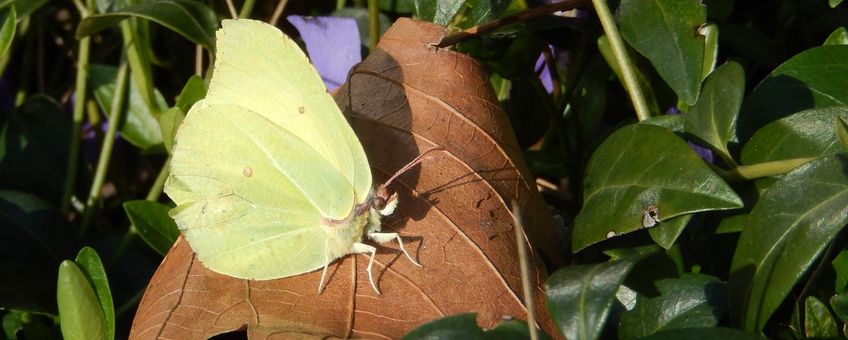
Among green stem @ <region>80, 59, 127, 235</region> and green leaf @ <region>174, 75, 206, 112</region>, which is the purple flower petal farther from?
green stem @ <region>80, 59, 127, 235</region>

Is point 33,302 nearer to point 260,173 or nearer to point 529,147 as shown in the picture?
point 260,173

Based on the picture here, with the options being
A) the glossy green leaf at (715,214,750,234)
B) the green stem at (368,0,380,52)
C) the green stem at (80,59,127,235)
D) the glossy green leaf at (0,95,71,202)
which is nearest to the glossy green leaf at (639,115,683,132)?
the glossy green leaf at (715,214,750,234)

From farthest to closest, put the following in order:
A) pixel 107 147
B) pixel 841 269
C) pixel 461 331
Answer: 1. pixel 107 147
2. pixel 841 269
3. pixel 461 331

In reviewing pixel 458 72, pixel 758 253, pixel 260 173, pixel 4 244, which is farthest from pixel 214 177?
pixel 758 253

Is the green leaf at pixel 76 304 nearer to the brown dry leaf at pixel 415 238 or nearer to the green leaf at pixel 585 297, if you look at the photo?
the brown dry leaf at pixel 415 238

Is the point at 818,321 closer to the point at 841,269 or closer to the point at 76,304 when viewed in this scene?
the point at 841,269

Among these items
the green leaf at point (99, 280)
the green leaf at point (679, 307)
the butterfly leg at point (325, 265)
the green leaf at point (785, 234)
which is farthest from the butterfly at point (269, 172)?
the green leaf at point (785, 234)

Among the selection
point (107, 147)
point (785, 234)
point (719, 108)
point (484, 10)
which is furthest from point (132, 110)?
point (785, 234)
